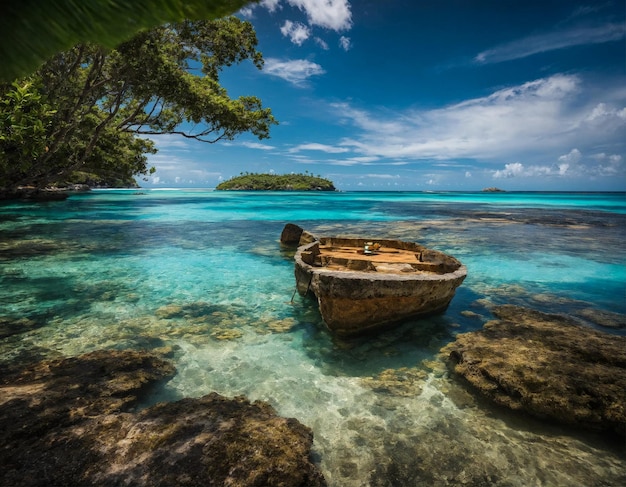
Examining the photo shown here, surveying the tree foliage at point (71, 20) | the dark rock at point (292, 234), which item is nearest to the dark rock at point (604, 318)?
the tree foliage at point (71, 20)

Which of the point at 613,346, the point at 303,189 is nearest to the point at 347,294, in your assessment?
the point at 613,346

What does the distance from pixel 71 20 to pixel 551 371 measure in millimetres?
5814

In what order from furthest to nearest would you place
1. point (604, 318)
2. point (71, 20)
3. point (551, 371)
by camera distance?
point (604, 318), point (551, 371), point (71, 20)

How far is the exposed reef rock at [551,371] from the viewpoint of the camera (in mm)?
3736

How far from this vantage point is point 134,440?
9.63ft

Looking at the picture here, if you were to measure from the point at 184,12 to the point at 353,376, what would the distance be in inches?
187

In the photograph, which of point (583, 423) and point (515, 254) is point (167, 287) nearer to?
point (583, 423)

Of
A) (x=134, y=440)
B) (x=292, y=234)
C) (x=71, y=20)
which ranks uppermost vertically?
(x=71, y=20)

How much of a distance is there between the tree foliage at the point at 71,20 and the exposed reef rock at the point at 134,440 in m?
2.92

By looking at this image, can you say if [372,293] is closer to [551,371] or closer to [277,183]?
[551,371]

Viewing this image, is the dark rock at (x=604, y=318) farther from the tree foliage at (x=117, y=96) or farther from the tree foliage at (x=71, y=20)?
the tree foliage at (x=117, y=96)

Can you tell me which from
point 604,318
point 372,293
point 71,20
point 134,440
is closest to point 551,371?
point 372,293

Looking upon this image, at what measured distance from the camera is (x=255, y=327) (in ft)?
21.8

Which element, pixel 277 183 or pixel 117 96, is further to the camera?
pixel 277 183
